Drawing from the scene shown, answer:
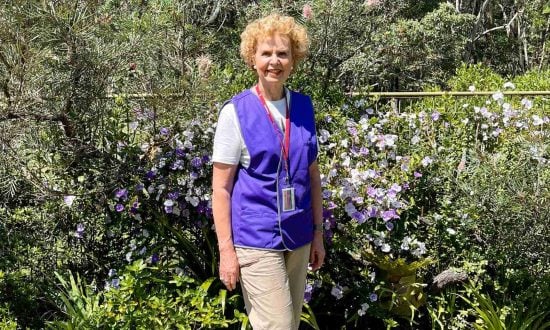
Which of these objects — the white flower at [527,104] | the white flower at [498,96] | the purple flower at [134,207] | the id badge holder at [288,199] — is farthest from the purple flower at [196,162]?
the white flower at [527,104]

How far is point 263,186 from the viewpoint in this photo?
2393mm

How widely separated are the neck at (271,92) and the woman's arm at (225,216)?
1.09 feet

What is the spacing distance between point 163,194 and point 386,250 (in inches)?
52.2

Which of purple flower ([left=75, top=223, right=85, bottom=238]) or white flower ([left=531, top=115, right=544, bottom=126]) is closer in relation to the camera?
purple flower ([left=75, top=223, right=85, bottom=238])

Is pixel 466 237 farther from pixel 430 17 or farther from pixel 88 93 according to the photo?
pixel 430 17

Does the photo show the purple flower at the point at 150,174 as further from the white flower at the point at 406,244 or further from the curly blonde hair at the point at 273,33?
the white flower at the point at 406,244

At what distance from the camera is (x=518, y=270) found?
3.54 meters

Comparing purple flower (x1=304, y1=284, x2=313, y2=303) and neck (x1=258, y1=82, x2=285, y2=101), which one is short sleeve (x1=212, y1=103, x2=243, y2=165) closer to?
neck (x1=258, y1=82, x2=285, y2=101)

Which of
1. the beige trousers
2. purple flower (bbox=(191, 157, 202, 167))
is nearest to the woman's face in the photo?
the beige trousers

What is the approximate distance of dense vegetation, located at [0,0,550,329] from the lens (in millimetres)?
3068

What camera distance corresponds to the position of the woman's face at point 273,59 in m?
2.43

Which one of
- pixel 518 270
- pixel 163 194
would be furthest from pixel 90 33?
pixel 518 270

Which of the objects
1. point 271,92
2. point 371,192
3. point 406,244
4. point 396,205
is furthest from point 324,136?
point 271,92

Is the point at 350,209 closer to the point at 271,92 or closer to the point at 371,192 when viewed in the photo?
Answer: the point at 371,192
